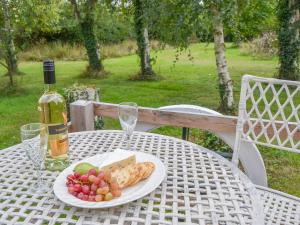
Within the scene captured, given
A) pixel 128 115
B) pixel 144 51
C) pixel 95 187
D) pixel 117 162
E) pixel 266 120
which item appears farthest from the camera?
pixel 144 51

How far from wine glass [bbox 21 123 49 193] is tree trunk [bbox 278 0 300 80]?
572 cm

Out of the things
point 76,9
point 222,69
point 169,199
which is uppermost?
point 76,9

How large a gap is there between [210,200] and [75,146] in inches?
29.4

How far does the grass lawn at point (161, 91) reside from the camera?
135 inches

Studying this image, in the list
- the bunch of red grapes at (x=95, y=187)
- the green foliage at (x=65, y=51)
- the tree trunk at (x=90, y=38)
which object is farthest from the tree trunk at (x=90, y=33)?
the bunch of red grapes at (x=95, y=187)

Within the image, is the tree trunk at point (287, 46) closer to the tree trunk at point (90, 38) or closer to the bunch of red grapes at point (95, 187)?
the tree trunk at point (90, 38)

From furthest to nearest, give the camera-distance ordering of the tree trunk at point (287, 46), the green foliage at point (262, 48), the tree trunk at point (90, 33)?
the green foliage at point (262, 48) → the tree trunk at point (90, 33) → the tree trunk at point (287, 46)

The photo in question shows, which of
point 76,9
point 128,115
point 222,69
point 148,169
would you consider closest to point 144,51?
point 76,9

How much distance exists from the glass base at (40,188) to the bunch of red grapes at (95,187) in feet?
0.38

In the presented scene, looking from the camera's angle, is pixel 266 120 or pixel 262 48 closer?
pixel 266 120

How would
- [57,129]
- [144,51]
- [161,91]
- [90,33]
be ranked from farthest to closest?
[90,33] → [144,51] → [161,91] → [57,129]

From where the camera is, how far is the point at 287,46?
617 cm

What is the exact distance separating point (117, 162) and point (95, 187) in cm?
13

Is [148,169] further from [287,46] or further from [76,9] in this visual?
[76,9]
